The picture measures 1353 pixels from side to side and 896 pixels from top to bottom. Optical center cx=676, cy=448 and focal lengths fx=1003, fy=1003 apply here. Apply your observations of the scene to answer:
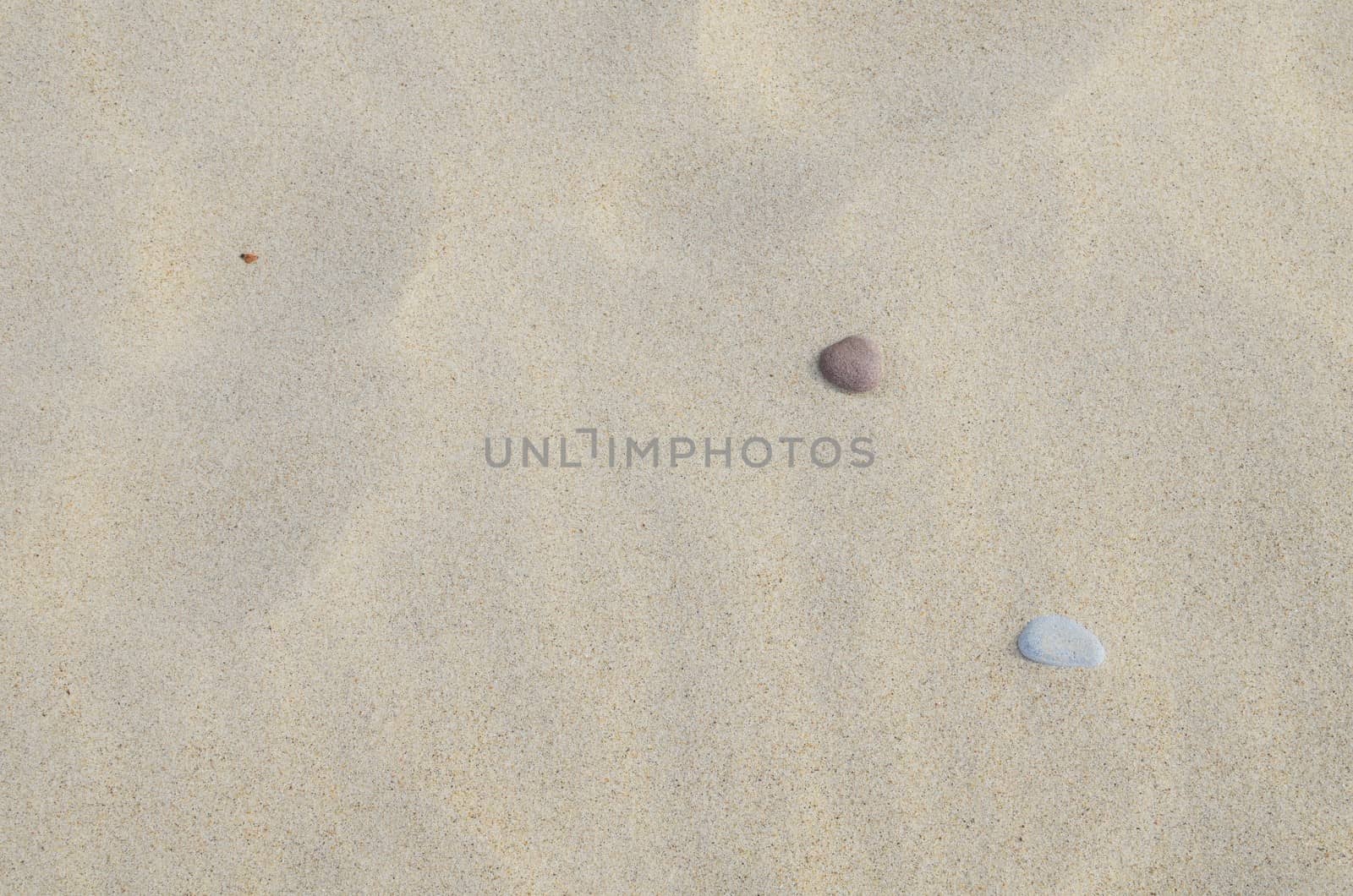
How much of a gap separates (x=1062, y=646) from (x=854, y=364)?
1.59 feet

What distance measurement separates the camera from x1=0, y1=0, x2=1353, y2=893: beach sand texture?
1.34 metres

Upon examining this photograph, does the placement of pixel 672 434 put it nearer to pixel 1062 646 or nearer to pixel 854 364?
pixel 854 364

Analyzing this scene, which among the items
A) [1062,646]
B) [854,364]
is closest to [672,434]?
[854,364]

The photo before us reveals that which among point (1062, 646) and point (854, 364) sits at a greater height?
point (854, 364)

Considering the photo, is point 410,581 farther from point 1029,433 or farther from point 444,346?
point 1029,433

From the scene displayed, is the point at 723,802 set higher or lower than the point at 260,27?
lower

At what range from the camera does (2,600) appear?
1.40m

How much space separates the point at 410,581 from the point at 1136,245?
1.20m

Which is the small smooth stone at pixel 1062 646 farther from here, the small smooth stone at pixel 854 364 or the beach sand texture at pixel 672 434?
the small smooth stone at pixel 854 364

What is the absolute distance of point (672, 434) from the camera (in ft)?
4.83

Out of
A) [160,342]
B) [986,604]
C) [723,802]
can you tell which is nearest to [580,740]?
[723,802]

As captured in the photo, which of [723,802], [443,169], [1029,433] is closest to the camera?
[723,802]

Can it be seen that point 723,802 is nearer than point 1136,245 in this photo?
Yes

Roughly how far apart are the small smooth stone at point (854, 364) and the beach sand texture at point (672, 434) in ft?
0.10
